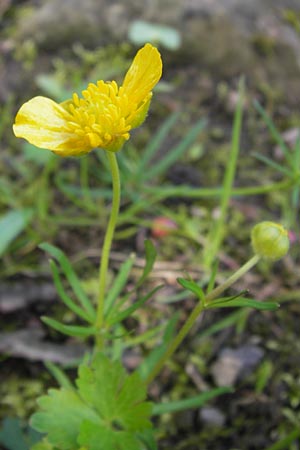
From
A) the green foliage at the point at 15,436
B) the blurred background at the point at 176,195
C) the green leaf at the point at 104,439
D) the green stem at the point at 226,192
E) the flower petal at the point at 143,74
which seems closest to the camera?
the flower petal at the point at 143,74

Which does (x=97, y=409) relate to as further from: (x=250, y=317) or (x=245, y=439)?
(x=250, y=317)

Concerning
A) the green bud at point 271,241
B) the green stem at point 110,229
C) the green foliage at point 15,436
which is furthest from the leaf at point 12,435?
the green bud at point 271,241

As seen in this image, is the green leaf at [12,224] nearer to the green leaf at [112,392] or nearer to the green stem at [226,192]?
the green stem at [226,192]

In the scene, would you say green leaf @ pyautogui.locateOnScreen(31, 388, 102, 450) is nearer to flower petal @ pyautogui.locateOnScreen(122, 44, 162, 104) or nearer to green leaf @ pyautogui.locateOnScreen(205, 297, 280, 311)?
green leaf @ pyautogui.locateOnScreen(205, 297, 280, 311)

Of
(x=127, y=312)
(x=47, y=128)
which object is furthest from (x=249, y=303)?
(x=47, y=128)

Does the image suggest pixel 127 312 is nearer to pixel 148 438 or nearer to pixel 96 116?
pixel 148 438
